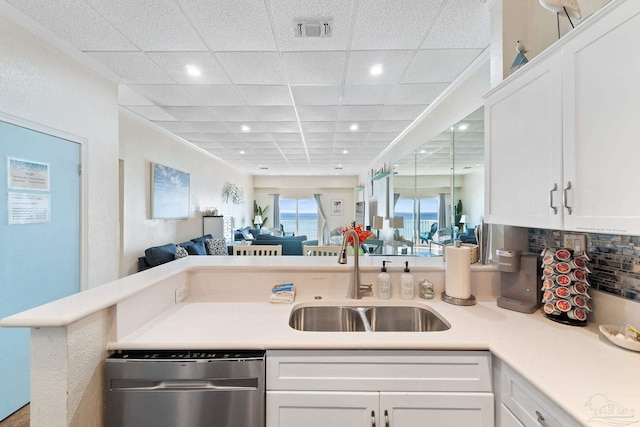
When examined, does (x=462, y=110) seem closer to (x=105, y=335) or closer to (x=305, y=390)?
(x=305, y=390)

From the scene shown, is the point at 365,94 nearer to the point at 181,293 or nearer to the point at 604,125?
the point at 604,125

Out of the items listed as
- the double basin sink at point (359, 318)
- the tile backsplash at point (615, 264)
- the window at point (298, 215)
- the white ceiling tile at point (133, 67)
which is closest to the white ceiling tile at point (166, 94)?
the white ceiling tile at point (133, 67)

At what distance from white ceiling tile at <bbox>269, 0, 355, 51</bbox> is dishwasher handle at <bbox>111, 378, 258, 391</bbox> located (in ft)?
6.74

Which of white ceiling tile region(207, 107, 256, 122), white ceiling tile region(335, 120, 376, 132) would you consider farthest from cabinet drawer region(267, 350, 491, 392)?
white ceiling tile region(335, 120, 376, 132)

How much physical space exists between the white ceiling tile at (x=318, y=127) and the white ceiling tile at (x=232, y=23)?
1741 millimetres

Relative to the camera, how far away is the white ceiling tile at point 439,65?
217cm

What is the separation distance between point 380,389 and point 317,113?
3.10 metres

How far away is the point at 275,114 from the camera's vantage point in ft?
11.4

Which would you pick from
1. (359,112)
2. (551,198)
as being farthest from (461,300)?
(359,112)

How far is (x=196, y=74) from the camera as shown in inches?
98.3

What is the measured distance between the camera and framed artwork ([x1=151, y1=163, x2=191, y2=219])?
12.8ft

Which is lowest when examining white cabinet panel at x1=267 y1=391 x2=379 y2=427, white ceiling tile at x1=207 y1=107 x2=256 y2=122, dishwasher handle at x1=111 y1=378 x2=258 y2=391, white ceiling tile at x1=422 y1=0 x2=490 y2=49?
white cabinet panel at x1=267 y1=391 x2=379 y2=427

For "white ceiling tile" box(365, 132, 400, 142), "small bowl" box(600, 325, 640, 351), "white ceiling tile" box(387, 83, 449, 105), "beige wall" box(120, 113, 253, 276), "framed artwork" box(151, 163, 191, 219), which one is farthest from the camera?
"white ceiling tile" box(365, 132, 400, 142)

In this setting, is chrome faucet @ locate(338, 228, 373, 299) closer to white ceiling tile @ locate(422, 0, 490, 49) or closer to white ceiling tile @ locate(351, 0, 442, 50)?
white ceiling tile @ locate(351, 0, 442, 50)
